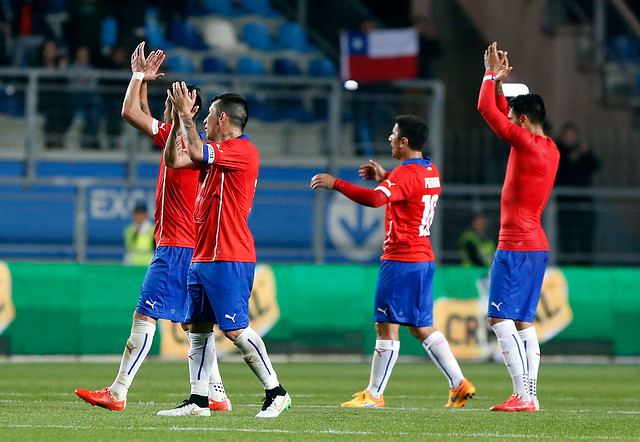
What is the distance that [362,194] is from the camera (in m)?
9.45

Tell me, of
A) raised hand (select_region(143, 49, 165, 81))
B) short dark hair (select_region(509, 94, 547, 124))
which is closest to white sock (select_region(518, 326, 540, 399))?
short dark hair (select_region(509, 94, 547, 124))

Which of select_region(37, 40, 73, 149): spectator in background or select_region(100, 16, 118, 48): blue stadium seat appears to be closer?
select_region(37, 40, 73, 149): spectator in background

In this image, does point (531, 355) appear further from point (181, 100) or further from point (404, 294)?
point (181, 100)

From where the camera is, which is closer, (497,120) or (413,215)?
(497,120)

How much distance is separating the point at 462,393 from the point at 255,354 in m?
2.32

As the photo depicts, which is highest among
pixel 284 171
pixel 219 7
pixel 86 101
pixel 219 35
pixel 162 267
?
pixel 219 7

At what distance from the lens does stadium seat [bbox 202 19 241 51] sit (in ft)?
78.1

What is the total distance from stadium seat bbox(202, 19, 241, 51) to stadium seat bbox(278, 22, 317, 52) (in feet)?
3.00

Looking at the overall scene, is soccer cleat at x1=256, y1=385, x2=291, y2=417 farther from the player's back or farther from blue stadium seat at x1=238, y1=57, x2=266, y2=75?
blue stadium seat at x1=238, y1=57, x2=266, y2=75

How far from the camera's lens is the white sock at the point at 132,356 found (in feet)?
29.9

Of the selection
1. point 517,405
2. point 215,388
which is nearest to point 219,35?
point 215,388

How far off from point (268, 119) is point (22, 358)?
6685 mm

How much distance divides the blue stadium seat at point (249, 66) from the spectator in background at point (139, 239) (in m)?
5.54

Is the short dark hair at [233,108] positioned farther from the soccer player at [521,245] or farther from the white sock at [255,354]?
the soccer player at [521,245]
